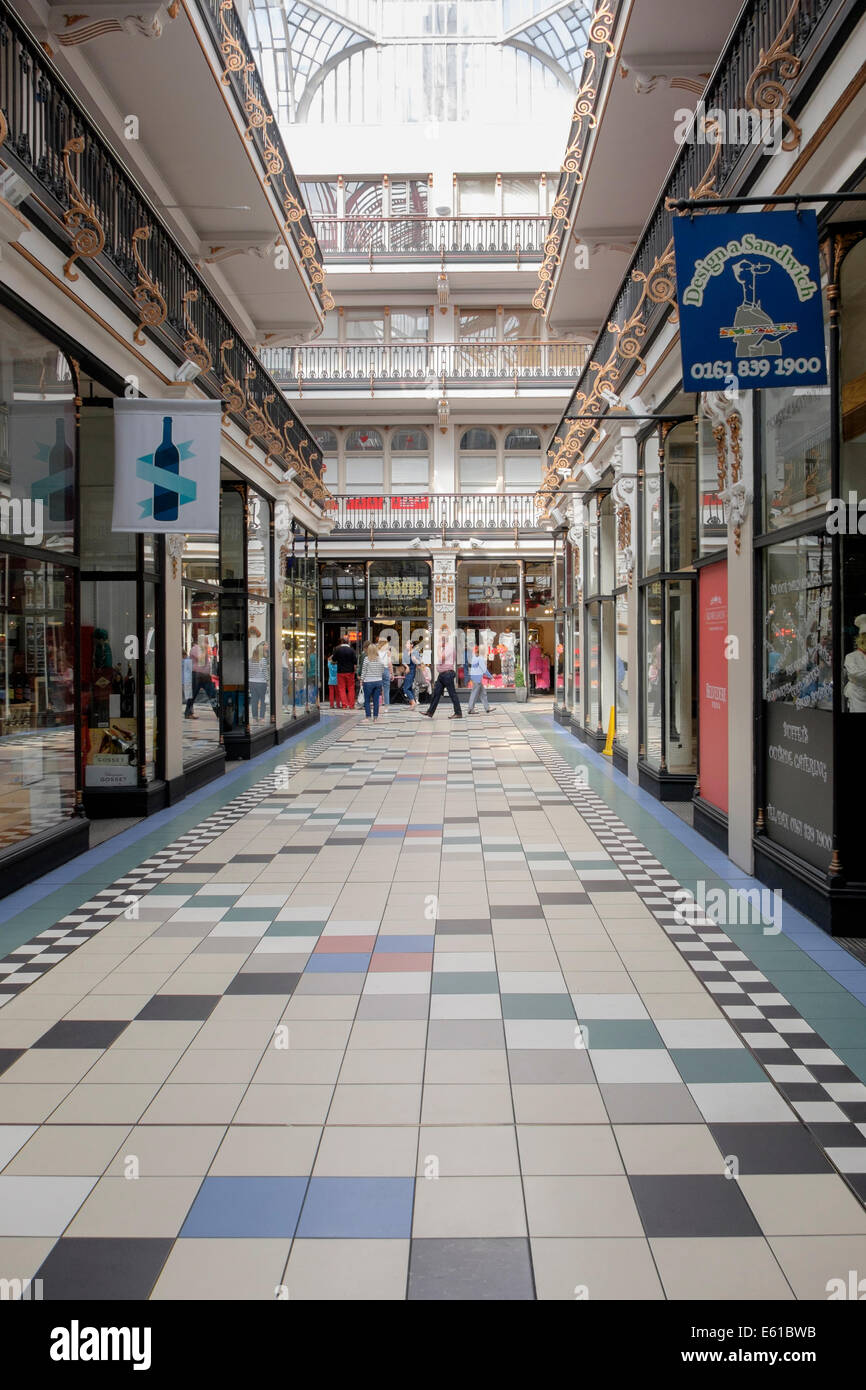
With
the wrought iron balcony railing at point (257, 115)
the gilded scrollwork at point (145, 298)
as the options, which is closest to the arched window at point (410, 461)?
the wrought iron balcony railing at point (257, 115)

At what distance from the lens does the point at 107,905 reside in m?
5.98

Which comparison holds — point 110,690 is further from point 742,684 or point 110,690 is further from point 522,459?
point 522,459

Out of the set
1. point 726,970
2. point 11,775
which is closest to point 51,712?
point 11,775

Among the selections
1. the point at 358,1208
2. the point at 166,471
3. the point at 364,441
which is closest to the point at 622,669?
the point at 166,471

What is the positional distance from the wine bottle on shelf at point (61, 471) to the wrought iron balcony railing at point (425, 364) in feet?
63.4

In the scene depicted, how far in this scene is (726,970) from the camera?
4648 mm

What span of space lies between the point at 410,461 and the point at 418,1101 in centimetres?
2591

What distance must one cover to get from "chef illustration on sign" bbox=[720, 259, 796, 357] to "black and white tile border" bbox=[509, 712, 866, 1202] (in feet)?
9.18

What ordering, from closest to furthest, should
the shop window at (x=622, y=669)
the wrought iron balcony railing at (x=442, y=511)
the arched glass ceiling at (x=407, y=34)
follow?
the shop window at (x=622, y=669) → the arched glass ceiling at (x=407, y=34) → the wrought iron balcony railing at (x=442, y=511)

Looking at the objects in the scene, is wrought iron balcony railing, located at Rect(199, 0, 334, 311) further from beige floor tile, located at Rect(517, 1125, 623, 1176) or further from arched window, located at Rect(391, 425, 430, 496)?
arched window, located at Rect(391, 425, 430, 496)

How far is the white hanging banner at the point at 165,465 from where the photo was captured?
8.06 m

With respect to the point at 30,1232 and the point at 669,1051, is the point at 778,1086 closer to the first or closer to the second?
the point at 669,1051

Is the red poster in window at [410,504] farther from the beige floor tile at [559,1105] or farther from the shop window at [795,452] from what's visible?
the beige floor tile at [559,1105]

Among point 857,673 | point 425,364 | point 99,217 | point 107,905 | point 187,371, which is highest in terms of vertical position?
point 425,364
